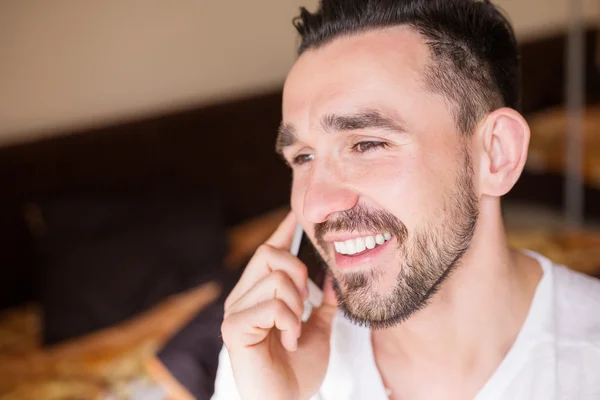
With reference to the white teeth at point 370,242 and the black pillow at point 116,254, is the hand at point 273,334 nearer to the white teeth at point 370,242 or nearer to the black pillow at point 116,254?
the white teeth at point 370,242

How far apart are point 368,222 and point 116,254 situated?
1299 millimetres

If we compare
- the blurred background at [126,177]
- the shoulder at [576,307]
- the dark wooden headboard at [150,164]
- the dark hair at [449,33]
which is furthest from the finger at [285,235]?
the dark wooden headboard at [150,164]

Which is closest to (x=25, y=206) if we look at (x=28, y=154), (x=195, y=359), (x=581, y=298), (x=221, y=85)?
(x=28, y=154)

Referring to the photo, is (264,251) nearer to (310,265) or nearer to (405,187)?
(310,265)

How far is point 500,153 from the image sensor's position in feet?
3.04

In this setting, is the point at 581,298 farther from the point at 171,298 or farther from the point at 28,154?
the point at 28,154

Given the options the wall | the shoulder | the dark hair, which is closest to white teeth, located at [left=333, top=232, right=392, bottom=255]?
the dark hair

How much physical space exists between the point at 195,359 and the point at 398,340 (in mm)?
369

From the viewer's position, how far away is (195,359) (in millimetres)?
1111

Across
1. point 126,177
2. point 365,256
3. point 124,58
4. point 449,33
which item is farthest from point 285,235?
point 124,58

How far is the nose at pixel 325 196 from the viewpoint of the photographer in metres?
0.82

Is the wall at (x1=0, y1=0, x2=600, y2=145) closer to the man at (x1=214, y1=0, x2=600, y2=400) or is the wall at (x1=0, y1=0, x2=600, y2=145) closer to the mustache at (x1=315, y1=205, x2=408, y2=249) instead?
the man at (x1=214, y1=0, x2=600, y2=400)

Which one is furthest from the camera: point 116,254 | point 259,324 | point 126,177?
point 126,177

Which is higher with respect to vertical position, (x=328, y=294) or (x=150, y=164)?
(x=328, y=294)
